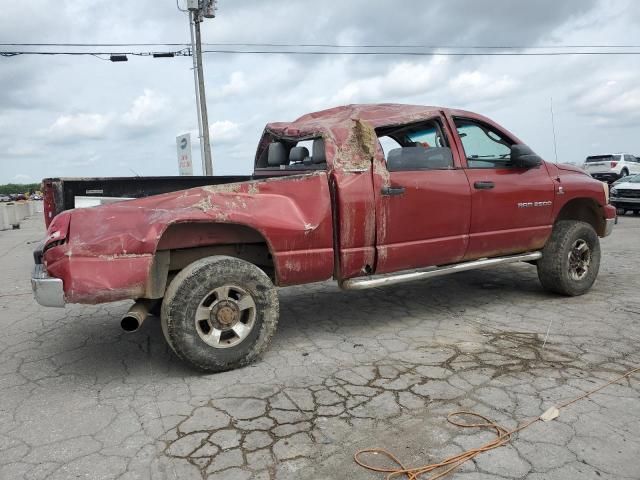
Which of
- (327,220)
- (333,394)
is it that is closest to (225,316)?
(333,394)

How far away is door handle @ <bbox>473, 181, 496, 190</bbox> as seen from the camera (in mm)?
4465

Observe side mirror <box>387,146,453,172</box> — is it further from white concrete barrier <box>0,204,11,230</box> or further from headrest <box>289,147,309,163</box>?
white concrete barrier <box>0,204,11,230</box>

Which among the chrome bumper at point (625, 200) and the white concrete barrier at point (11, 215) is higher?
the white concrete barrier at point (11, 215)

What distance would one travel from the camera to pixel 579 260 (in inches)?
209

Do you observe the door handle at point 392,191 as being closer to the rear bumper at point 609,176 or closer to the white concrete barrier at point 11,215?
the white concrete barrier at point 11,215

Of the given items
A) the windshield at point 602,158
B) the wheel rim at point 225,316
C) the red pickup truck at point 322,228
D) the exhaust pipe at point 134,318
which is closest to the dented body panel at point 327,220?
the red pickup truck at point 322,228

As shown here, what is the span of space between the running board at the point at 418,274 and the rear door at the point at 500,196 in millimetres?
83

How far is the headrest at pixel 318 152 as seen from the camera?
401 cm

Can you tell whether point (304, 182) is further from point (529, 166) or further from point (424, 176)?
point (529, 166)

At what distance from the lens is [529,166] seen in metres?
4.73

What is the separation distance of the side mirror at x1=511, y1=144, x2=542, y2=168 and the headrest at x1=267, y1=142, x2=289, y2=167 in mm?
2150

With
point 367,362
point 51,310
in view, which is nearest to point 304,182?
point 367,362

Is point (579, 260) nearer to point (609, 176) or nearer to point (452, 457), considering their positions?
point (452, 457)

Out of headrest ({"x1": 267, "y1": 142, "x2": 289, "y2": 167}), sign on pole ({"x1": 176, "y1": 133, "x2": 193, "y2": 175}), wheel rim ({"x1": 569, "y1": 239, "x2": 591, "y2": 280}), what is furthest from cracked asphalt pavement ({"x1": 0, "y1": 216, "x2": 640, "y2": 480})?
sign on pole ({"x1": 176, "y1": 133, "x2": 193, "y2": 175})
